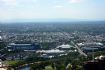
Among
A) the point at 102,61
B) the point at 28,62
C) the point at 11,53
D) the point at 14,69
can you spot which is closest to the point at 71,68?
the point at 14,69

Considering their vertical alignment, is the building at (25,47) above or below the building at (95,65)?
below

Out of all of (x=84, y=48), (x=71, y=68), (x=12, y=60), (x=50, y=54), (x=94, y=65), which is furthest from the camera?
(x=84, y=48)

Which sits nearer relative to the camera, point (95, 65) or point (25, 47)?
point (95, 65)

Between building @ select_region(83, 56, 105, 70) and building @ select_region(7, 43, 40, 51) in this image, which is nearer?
building @ select_region(83, 56, 105, 70)

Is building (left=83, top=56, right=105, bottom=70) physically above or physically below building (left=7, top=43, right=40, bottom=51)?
above

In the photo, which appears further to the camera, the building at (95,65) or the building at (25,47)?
the building at (25,47)

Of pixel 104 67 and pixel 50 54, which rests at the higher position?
pixel 104 67

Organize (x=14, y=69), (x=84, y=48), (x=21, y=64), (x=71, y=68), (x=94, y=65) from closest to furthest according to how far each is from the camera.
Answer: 1. (x=94, y=65)
2. (x=71, y=68)
3. (x=14, y=69)
4. (x=21, y=64)
5. (x=84, y=48)

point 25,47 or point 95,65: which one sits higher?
point 95,65

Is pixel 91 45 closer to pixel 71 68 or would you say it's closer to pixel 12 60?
pixel 12 60

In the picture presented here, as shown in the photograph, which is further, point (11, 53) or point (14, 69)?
point (11, 53)
